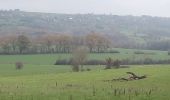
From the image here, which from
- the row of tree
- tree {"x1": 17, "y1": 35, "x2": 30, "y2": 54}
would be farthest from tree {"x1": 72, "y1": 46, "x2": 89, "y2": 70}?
tree {"x1": 17, "y1": 35, "x2": 30, "y2": 54}

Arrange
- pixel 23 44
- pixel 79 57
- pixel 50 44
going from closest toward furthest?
pixel 79 57 → pixel 23 44 → pixel 50 44

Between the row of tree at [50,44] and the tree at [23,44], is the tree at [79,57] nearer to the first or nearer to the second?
the row of tree at [50,44]

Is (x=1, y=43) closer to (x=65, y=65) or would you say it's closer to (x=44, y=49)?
(x=44, y=49)

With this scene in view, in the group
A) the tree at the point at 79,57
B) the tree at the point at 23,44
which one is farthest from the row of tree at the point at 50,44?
the tree at the point at 79,57

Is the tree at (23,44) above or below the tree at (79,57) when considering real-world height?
below

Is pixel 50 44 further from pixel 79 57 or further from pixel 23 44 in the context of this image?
pixel 79 57

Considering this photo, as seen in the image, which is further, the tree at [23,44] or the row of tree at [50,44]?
the row of tree at [50,44]

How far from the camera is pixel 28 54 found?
129m

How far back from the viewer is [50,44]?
487ft

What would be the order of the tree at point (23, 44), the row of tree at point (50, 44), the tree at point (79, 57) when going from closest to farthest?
the tree at point (79, 57) → the tree at point (23, 44) → the row of tree at point (50, 44)

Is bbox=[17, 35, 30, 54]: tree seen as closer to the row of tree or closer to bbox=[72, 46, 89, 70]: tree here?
the row of tree

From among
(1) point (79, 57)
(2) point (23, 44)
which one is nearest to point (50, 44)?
(2) point (23, 44)

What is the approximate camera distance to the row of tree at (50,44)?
135 meters

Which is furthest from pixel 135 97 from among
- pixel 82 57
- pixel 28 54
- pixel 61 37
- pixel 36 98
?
pixel 61 37
